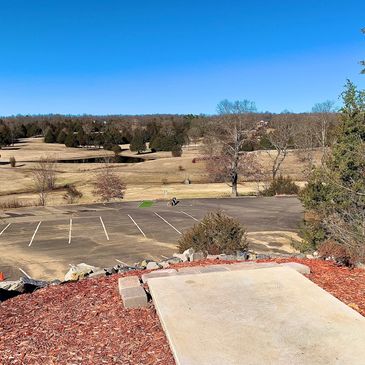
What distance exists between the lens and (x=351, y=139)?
19328mm

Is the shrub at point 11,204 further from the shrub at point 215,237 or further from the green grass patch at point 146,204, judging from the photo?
the shrub at point 215,237

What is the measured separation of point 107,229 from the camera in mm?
32406

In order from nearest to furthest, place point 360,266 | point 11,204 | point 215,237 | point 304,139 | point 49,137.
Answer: point 360,266 → point 215,237 → point 11,204 → point 304,139 → point 49,137

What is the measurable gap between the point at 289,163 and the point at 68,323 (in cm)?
8614

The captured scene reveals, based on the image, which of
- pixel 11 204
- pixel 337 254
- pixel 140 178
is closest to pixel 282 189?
pixel 140 178

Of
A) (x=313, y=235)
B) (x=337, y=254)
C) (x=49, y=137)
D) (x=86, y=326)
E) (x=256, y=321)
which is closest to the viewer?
(x=256, y=321)

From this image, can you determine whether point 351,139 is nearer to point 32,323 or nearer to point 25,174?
point 32,323

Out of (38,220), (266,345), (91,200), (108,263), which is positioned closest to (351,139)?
(108,263)

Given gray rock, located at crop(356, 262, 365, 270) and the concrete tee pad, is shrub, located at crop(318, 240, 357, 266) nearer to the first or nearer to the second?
gray rock, located at crop(356, 262, 365, 270)

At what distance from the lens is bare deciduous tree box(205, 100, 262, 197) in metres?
57.4

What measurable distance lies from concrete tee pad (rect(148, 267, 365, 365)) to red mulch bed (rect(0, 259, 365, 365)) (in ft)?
1.11

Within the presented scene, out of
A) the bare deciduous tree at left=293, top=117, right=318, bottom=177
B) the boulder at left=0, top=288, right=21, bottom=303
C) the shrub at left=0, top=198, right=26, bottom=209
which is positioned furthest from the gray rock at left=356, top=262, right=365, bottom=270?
the bare deciduous tree at left=293, top=117, right=318, bottom=177

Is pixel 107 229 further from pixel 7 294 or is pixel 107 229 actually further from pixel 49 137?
pixel 49 137

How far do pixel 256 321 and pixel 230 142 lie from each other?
55.1 metres
